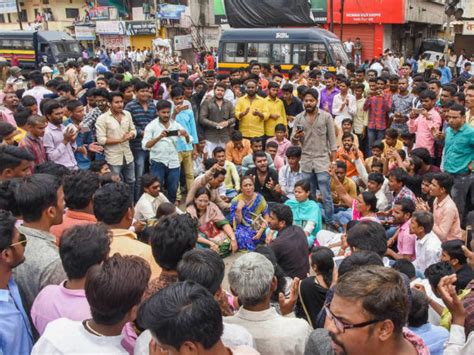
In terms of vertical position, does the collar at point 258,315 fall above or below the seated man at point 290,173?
above

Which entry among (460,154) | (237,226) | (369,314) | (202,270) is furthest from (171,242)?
(460,154)

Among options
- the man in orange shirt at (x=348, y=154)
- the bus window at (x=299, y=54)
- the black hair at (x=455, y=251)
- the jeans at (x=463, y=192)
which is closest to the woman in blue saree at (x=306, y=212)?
the man in orange shirt at (x=348, y=154)

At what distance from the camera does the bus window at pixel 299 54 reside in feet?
49.4

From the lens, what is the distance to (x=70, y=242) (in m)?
2.37

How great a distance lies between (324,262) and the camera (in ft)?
10.7

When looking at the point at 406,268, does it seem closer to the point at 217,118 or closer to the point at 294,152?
the point at 294,152

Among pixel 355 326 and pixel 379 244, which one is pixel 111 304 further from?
pixel 379 244

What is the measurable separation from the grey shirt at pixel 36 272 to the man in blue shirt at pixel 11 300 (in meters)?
0.10

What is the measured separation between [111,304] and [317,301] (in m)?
1.65

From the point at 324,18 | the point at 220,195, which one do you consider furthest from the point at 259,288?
the point at 324,18

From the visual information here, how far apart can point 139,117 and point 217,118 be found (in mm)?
1462

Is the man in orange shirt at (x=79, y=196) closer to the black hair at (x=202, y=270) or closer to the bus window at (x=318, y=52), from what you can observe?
the black hair at (x=202, y=270)

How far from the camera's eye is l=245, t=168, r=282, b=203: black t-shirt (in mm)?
6359

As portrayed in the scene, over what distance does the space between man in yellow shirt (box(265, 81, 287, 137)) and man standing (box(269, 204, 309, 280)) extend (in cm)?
370
